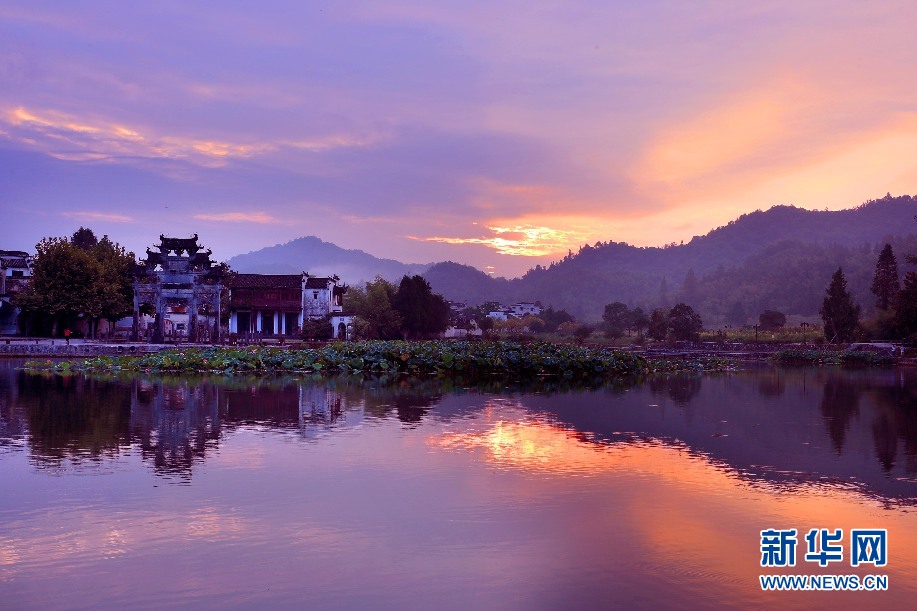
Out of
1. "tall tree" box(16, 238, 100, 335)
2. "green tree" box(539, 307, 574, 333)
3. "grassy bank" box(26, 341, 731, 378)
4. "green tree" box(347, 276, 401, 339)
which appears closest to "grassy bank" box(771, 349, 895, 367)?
"grassy bank" box(26, 341, 731, 378)

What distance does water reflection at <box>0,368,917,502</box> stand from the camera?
16.2 meters

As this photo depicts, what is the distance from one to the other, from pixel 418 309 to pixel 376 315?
447 centimetres

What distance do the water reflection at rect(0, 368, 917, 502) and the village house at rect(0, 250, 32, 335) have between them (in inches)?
1607

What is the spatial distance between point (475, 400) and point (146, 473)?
14904 millimetres

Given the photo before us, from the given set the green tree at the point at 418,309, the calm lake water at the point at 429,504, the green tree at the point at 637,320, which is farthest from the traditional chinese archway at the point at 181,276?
the green tree at the point at 637,320

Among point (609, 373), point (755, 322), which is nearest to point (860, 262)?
point (755, 322)

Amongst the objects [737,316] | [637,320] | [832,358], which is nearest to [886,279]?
[832,358]

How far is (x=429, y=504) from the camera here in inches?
480

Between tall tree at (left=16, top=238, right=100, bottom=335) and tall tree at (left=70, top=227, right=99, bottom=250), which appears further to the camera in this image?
tall tree at (left=70, top=227, right=99, bottom=250)

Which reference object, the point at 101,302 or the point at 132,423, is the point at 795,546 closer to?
the point at 132,423

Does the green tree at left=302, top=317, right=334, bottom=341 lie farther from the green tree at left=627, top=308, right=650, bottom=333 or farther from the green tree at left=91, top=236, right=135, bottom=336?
the green tree at left=627, top=308, right=650, bottom=333

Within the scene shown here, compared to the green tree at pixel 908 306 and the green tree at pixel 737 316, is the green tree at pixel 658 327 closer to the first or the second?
the green tree at pixel 908 306

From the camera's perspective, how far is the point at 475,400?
1086 inches

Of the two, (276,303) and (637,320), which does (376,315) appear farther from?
(637,320)
